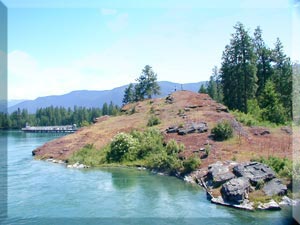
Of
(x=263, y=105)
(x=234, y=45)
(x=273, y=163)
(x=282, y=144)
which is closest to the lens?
(x=273, y=163)

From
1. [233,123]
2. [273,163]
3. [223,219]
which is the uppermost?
[233,123]

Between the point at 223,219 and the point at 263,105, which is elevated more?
the point at 263,105

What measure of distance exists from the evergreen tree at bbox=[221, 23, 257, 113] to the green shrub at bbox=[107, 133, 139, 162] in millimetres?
A: 11053

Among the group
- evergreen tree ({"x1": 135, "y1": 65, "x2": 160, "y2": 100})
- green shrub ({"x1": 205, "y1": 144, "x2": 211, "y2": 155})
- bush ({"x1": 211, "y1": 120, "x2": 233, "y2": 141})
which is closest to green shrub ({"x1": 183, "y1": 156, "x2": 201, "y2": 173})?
green shrub ({"x1": 205, "y1": 144, "x2": 211, "y2": 155})

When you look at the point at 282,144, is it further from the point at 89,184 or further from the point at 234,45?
the point at 234,45

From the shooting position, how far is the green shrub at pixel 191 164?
1360 centimetres

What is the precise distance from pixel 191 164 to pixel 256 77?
1403 cm

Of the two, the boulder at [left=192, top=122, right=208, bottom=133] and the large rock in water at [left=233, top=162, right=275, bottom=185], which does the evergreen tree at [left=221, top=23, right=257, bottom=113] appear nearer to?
the boulder at [left=192, top=122, right=208, bottom=133]

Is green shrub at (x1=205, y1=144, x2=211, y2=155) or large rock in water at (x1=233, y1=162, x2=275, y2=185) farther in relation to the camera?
green shrub at (x1=205, y1=144, x2=211, y2=155)

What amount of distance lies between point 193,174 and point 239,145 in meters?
2.74

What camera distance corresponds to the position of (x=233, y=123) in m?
17.7

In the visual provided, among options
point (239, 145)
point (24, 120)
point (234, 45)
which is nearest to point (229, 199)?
point (239, 145)

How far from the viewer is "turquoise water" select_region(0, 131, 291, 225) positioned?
8.80m

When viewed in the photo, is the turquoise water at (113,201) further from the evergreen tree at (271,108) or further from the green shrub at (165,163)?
the evergreen tree at (271,108)
